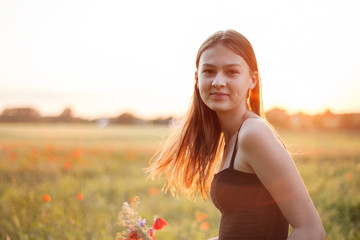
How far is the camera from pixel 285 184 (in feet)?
5.29

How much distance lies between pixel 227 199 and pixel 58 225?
2.44 meters

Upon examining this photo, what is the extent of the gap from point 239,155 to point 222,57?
58 centimetres

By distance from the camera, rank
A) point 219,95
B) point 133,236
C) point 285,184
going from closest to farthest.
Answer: point 285,184 → point 133,236 → point 219,95

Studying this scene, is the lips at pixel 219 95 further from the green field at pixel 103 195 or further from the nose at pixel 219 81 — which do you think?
the green field at pixel 103 195

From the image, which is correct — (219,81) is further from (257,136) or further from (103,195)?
(103,195)

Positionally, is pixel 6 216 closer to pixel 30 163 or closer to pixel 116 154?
pixel 30 163

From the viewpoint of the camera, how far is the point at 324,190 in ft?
18.8

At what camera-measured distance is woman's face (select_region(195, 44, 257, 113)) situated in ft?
6.50

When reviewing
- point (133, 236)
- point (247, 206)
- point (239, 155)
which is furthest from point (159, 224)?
point (239, 155)

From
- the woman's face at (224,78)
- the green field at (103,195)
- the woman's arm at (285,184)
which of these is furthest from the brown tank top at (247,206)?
the green field at (103,195)

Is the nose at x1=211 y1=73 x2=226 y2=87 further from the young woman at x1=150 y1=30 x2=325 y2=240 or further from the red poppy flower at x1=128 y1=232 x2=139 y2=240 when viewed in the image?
the red poppy flower at x1=128 y1=232 x2=139 y2=240

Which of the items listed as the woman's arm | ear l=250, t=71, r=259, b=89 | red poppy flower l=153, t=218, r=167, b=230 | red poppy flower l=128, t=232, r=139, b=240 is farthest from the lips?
red poppy flower l=128, t=232, r=139, b=240

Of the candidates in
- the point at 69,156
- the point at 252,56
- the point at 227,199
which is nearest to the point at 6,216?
the point at 227,199

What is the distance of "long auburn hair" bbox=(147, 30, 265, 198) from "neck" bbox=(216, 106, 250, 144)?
0.65 ft
